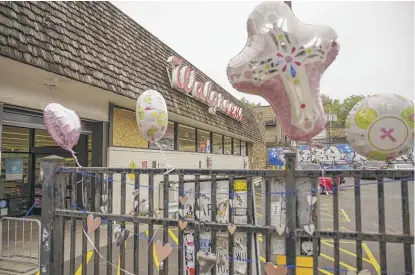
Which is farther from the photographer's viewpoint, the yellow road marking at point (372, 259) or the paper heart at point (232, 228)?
the yellow road marking at point (372, 259)

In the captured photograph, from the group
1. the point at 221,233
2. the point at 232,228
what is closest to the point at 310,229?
the point at 232,228

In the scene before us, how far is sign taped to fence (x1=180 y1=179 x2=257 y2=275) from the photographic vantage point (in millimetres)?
2746

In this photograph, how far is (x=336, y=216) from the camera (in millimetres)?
2416

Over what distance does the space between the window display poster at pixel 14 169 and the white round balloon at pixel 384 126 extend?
10140mm

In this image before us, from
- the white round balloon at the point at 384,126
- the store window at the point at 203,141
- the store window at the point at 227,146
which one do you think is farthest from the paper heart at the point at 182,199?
the store window at the point at 227,146

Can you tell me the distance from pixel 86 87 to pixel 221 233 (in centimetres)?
497

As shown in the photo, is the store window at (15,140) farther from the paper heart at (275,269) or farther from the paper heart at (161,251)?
the paper heart at (275,269)

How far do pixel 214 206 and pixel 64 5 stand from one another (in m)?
5.53

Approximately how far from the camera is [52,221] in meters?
3.38

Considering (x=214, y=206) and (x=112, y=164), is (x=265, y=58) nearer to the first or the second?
(x=214, y=206)

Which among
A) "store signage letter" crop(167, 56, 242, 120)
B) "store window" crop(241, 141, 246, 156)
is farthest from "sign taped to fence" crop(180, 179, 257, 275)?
"store window" crop(241, 141, 246, 156)

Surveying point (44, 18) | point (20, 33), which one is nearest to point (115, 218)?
point (20, 33)

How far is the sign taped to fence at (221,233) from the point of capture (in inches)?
108

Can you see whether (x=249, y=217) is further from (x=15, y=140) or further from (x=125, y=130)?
(x=15, y=140)
